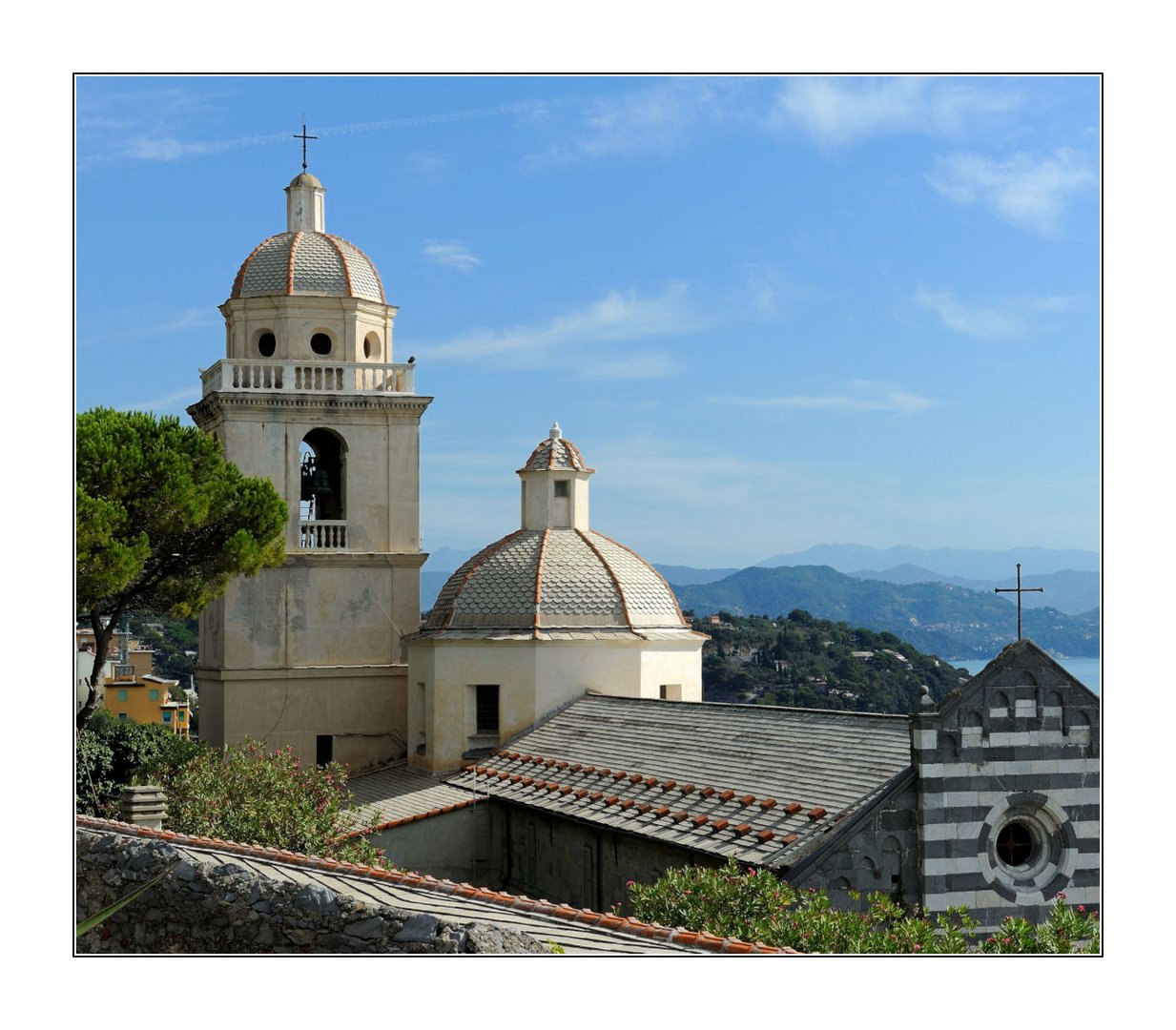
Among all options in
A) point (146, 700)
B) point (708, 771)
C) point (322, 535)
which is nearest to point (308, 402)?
point (322, 535)

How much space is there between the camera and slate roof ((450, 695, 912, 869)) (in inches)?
968

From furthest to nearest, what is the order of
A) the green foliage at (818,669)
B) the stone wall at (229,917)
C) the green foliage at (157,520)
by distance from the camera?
1. the green foliage at (818,669)
2. the green foliage at (157,520)
3. the stone wall at (229,917)

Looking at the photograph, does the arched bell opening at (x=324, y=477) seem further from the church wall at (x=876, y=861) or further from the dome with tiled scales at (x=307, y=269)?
the church wall at (x=876, y=861)

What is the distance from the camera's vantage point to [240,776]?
99.5 ft

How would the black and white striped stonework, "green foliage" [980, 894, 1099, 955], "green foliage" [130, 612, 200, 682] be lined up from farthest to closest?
"green foliage" [130, 612, 200, 682]
the black and white striped stonework
"green foliage" [980, 894, 1099, 955]

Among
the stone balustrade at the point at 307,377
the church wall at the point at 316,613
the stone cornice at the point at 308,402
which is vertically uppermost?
the stone balustrade at the point at 307,377

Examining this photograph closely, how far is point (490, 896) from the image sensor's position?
61.3 ft

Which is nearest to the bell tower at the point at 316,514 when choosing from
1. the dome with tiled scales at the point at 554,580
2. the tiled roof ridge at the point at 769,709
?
the dome with tiled scales at the point at 554,580

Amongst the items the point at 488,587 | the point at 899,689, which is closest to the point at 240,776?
the point at 488,587

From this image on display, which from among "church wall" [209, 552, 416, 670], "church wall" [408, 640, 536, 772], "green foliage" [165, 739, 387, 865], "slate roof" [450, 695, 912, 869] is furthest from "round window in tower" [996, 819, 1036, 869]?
"church wall" [209, 552, 416, 670]

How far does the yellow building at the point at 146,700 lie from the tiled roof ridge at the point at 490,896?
197 ft

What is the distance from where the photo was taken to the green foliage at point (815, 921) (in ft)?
61.5

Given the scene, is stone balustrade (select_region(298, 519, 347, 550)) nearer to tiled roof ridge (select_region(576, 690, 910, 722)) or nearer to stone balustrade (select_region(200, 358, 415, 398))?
stone balustrade (select_region(200, 358, 415, 398))

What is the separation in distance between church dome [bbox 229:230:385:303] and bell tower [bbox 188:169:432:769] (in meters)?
0.05
